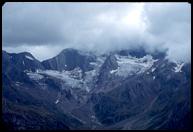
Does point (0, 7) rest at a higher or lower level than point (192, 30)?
higher

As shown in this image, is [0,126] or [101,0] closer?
[0,126]

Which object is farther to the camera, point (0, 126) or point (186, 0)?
point (186, 0)

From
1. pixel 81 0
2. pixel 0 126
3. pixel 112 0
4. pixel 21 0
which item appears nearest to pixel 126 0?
pixel 112 0

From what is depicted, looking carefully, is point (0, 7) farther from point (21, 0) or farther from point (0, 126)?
point (0, 126)

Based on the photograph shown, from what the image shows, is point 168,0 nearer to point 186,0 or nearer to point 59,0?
point 186,0

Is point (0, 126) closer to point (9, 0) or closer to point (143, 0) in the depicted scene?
point (9, 0)

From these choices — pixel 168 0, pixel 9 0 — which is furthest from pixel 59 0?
pixel 168 0

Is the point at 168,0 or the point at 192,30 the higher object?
the point at 168,0

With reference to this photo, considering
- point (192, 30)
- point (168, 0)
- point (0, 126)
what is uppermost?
point (168, 0)
